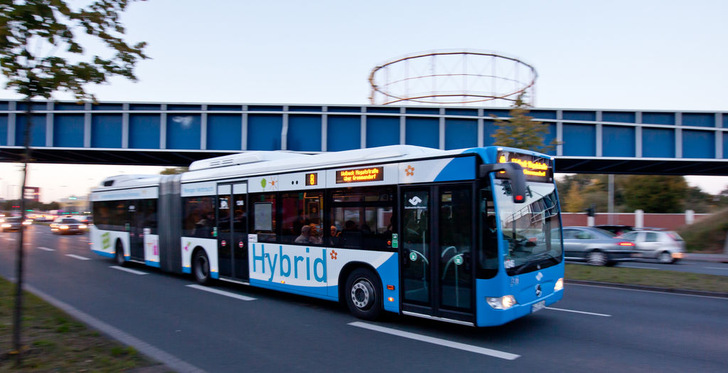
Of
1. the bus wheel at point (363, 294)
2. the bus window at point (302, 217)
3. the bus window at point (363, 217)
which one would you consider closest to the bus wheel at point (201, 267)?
the bus window at point (302, 217)

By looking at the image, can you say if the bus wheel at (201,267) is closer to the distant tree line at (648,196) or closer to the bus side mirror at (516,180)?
the bus side mirror at (516,180)

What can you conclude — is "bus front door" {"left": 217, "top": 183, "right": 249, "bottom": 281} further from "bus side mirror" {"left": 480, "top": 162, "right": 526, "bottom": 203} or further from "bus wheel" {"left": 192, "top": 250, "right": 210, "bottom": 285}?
"bus side mirror" {"left": 480, "top": 162, "right": 526, "bottom": 203}

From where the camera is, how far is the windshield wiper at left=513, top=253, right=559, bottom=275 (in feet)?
22.5

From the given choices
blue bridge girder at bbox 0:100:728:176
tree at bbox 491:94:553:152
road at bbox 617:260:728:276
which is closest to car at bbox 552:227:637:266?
road at bbox 617:260:728:276

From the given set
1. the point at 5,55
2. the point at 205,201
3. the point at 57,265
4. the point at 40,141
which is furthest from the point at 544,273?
the point at 40,141

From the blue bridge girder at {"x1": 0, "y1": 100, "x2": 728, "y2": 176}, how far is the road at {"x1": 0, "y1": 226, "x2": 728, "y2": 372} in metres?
12.2

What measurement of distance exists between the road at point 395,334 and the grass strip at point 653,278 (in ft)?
3.36

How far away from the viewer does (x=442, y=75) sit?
23.2 metres

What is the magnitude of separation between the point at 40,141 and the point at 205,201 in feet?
51.7

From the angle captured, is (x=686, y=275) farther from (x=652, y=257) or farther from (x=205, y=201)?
(x=205, y=201)

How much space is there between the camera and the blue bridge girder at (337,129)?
21828mm

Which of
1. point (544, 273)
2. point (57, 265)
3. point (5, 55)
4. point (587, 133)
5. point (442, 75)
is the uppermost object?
point (442, 75)

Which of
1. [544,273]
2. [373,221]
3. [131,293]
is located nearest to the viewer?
[544,273]

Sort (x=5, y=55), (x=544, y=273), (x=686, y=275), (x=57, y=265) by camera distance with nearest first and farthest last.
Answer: (x=5, y=55)
(x=544, y=273)
(x=686, y=275)
(x=57, y=265)
